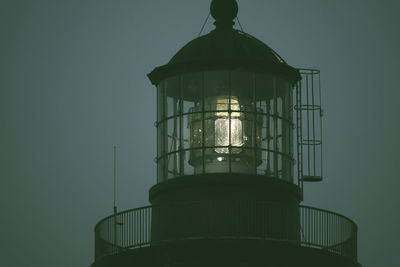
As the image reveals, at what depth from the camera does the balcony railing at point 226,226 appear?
118 feet

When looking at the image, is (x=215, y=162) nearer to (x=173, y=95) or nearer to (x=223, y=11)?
(x=173, y=95)

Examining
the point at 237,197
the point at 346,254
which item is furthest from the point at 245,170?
the point at 346,254

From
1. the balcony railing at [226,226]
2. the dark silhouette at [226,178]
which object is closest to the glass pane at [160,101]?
the dark silhouette at [226,178]

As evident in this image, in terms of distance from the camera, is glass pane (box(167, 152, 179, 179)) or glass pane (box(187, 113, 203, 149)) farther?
glass pane (box(167, 152, 179, 179))

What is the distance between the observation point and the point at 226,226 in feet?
118

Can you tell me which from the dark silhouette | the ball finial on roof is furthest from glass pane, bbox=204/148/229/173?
the ball finial on roof

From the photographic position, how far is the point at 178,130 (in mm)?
37656

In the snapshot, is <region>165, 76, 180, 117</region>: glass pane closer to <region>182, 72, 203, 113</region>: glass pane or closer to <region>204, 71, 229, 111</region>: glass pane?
<region>182, 72, 203, 113</region>: glass pane

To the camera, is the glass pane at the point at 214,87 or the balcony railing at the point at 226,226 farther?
the glass pane at the point at 214,87

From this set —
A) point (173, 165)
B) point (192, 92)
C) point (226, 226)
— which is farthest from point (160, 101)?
point (226, 226)

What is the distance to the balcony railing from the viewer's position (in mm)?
35938

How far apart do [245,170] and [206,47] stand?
3.89 m

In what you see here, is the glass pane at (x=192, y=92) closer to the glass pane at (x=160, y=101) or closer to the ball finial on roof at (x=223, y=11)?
the glass pane at (x=160, y=101)

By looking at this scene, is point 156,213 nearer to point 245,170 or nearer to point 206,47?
point 245,170
